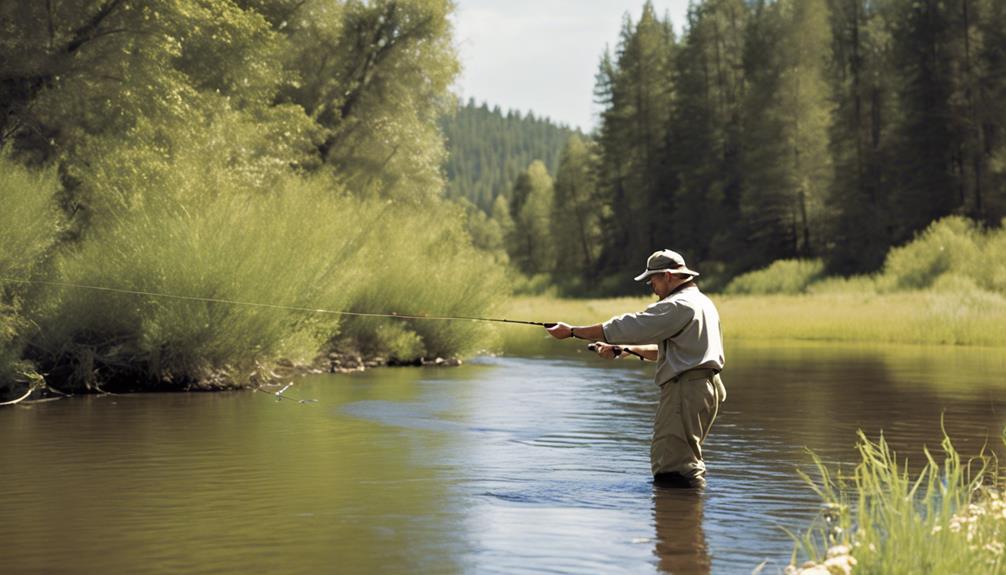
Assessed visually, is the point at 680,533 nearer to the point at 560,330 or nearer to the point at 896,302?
the point at 560,330

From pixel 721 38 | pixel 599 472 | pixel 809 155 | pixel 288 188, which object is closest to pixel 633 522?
pixel 599 472

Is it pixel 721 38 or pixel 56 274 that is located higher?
pixel 721 38

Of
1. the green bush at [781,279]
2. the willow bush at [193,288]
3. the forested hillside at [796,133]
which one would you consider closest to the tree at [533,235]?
the forested hillside at [796,133]

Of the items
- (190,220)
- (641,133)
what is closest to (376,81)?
(190,220)

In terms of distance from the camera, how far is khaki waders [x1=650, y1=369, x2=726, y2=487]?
Answer: 30.2ft

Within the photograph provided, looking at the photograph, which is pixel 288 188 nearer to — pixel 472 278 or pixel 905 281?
pixel 472 278

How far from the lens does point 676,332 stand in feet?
30.0

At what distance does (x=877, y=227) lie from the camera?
52.5 m

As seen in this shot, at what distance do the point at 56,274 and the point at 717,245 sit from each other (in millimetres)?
48995

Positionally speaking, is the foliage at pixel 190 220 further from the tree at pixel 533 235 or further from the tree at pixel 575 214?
the tree at pixel 533 235

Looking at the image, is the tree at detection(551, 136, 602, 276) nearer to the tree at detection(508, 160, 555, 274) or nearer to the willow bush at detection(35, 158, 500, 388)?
the tree at detection(508, 160, 555, 274)

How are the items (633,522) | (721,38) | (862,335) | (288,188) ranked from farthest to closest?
(721,38), (862,335), (288,188), (633,522)

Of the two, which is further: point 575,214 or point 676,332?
point 575,214

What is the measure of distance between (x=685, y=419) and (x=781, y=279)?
148 ft
